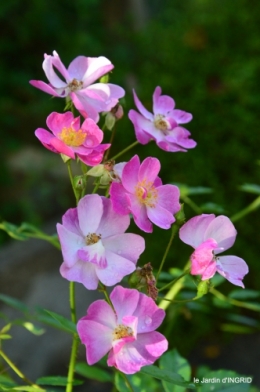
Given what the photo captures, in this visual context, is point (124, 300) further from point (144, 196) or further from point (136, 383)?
point (136, 383)

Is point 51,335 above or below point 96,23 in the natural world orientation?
below

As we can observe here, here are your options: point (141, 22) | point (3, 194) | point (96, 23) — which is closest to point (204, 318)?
point (3, 194)

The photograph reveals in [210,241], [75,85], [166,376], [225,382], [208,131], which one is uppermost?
[75,85]

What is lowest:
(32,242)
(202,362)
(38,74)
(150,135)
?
(202,362)

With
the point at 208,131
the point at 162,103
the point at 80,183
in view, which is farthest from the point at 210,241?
the point at 208,131

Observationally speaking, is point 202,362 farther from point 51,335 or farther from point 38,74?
point 38,74

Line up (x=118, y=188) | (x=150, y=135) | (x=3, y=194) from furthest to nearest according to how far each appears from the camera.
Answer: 1. (x=3, y=194)
2. (x=150, y=135)
3. (x=118, y=188)

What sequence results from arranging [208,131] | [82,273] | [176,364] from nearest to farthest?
[82,273] → [176,364] → [208,131]
